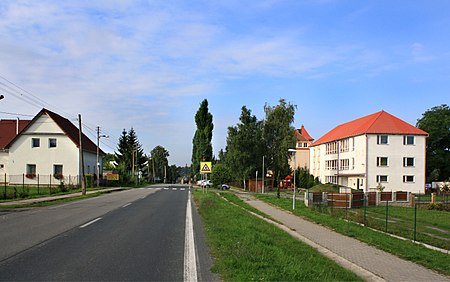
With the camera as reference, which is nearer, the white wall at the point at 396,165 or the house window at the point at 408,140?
the white wall at the point at 396,165

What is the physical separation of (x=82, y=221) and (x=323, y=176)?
63627mm

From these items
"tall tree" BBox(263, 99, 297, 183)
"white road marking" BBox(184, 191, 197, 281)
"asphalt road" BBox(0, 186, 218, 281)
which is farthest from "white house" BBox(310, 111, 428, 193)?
"white road marking" BBox(184, 191, 197, 281)

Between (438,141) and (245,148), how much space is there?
114 ft

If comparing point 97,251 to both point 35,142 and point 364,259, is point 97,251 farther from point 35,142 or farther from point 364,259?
point 35,142

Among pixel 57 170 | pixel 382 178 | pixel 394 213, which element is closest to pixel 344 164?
pixel 382 178

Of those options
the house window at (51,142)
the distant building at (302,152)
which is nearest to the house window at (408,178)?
the distant building at (302,152)

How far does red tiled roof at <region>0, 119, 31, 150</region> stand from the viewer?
60.3 metres

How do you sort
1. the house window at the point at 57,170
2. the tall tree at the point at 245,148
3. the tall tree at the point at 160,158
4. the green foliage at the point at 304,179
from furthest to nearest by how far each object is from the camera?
the tall tree at the point at 160,158 < the green foliage at the point at 304,179 < the tall tree at the point at 245,148 < the house window at the point at 57,170

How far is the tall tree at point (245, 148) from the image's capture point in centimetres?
6575

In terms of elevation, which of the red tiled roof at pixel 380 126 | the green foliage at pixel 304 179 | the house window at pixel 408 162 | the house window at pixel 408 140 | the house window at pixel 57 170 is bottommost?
the green foliage at pixel 304 179

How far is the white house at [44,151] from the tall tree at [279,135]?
2747cm

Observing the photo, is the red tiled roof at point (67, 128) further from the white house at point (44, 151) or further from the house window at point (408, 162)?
the house window at point (408, 162)

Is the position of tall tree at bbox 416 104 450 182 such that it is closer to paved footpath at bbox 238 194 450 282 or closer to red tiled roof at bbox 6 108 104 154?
red tiled roof at bbox 6 108 104 154

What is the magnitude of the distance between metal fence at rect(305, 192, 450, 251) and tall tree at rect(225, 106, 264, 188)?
99.4 ft
